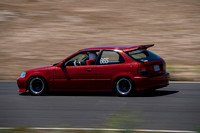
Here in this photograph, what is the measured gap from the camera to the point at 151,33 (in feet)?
70.8

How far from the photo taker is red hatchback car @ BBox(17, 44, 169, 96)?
33.9 ft

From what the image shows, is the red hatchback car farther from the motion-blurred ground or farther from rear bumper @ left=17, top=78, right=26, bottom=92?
the motion-blurred ground

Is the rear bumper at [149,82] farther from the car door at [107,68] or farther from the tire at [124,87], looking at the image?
the car door at [107,68]

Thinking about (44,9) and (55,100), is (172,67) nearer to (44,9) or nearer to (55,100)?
(55,100)

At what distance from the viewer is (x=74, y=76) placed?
36.0ft

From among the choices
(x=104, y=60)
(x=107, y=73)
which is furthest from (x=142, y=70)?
(x=104, y=60)

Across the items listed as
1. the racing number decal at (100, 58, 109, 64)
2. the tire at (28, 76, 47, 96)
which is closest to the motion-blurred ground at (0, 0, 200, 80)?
the tire at (28, 76, 47, 96)

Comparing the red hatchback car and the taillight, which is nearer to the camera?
the taillight

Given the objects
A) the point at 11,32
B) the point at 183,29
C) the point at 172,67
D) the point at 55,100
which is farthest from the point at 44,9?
the point at 55,100

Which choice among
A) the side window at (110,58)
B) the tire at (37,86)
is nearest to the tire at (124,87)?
the side window at (110,58)

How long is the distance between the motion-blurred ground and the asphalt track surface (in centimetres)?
514

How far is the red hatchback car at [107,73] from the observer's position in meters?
10.3

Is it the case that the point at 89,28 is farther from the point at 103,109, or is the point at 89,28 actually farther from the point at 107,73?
A: the point at 103,109

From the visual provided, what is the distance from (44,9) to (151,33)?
8.22 m
